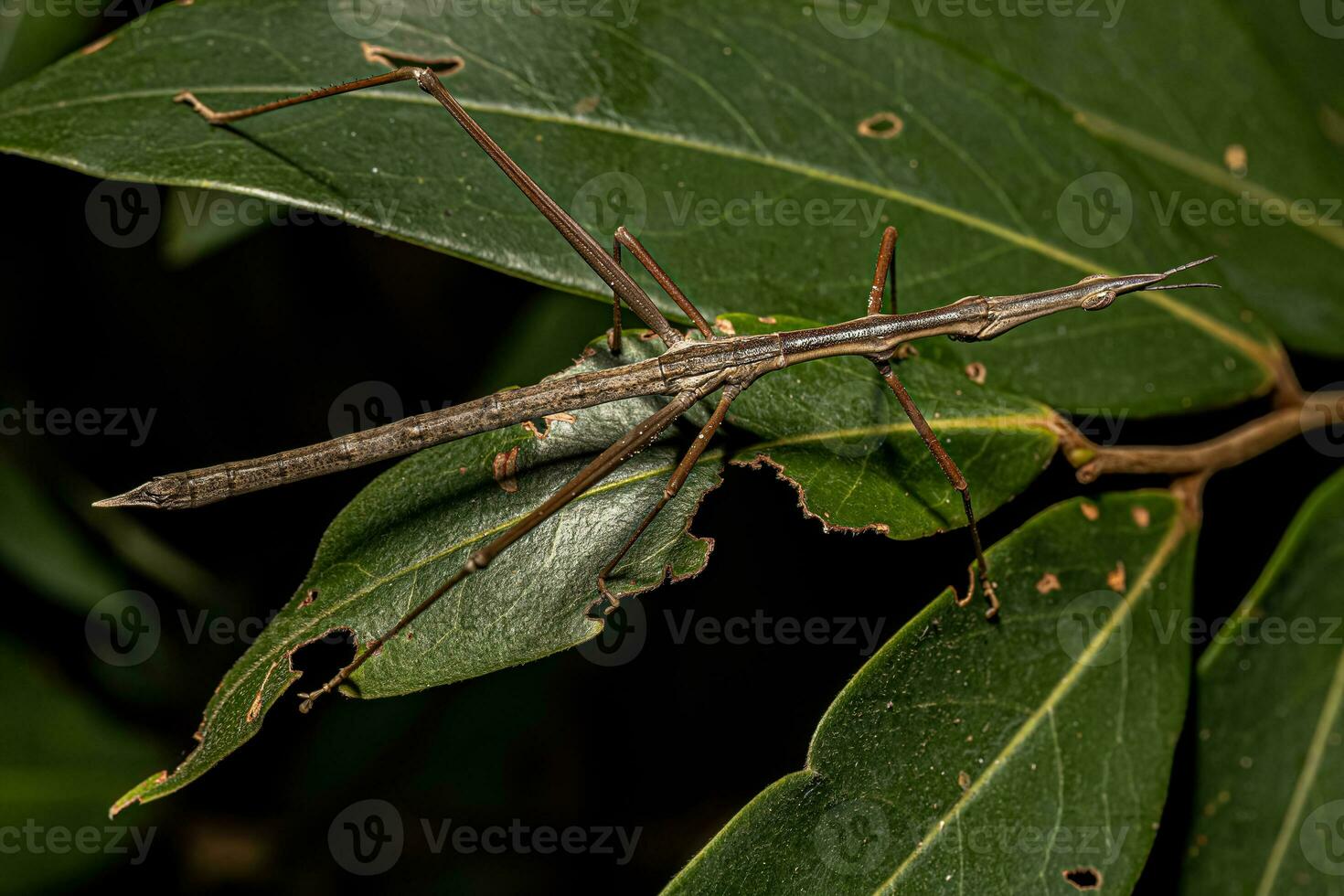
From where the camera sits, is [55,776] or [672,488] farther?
[55,776]

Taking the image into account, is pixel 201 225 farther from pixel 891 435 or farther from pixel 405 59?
pixel 891 435

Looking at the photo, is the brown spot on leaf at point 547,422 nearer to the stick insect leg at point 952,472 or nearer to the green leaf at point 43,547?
the stick insect leg at point 952,472

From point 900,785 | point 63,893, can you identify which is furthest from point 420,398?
point 900,785

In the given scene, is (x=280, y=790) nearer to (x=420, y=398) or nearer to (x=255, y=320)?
(x=420, y=398)

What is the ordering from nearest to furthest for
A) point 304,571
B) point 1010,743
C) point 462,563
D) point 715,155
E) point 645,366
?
1. point 462,563
2. point 1010,743
3. point 715,155
4. point 645,366
5. point 304,571

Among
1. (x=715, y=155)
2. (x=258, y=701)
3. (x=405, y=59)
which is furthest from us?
(x=715, y=155)

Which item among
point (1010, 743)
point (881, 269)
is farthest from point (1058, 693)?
point (881, 269)
